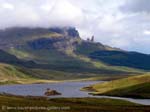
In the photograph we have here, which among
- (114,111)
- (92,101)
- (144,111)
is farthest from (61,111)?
(92,101)

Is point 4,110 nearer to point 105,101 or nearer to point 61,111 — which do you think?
point 61,111

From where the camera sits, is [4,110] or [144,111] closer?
[4,110]

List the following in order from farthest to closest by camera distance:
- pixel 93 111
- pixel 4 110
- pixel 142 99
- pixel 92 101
→ pixel 142 99 → pixel 92 101 → pixel 93 111 → pixel 4 110

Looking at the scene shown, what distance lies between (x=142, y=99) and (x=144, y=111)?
303 ft

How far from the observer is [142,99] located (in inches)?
7859

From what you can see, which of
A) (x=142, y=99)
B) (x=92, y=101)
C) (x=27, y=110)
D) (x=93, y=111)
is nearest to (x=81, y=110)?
(x=93, y=111)

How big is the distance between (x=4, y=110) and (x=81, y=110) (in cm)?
2253

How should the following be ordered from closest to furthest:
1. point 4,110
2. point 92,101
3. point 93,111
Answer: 1. point 4,110
2. point 93,111
3. point 92,101

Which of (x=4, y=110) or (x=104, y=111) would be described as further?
(x=104, y=111)

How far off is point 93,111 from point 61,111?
10680 mm

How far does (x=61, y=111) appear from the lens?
315 ft

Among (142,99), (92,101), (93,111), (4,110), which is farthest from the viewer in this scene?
(142,99)

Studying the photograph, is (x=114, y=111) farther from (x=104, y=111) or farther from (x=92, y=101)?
(x=92, y=101)

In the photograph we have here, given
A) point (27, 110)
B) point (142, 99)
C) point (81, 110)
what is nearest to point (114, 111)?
point (81, 110)
